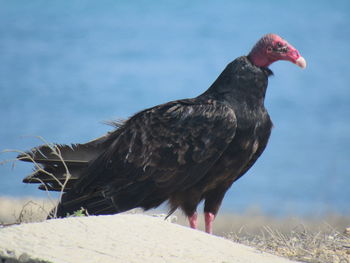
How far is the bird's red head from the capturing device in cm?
614

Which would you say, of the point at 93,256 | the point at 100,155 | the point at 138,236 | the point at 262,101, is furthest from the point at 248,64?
the point at 93,256

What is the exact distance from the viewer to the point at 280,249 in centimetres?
519

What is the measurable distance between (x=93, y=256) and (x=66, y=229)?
50 centimetres

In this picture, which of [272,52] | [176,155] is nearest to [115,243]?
[176,155]

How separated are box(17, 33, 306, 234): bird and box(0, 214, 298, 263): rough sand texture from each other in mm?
1149

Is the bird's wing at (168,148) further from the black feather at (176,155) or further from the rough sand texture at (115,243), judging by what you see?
the rough sand texture at (115,243)

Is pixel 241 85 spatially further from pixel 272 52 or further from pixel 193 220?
pixel 193 220

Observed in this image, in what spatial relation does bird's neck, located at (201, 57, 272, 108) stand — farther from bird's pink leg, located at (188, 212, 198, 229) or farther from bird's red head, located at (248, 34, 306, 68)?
bird's pink leg, located at (188, 212, 198, 229)

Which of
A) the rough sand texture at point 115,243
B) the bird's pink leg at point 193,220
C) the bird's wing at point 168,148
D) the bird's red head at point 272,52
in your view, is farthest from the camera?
the bird's red head at point 272,52

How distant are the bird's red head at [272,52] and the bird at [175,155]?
144 mm

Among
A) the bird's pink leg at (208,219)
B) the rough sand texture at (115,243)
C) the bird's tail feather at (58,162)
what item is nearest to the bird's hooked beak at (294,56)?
the bird's pink leg at (208,219)

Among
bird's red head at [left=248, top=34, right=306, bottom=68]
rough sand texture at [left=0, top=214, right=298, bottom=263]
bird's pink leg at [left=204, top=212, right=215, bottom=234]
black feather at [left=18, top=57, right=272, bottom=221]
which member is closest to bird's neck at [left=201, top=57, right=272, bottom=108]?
black feather at [left=18, top=57, right=272, bottom=221]

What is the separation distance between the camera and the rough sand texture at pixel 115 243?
3.62m

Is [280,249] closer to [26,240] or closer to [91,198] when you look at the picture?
[91,198]
